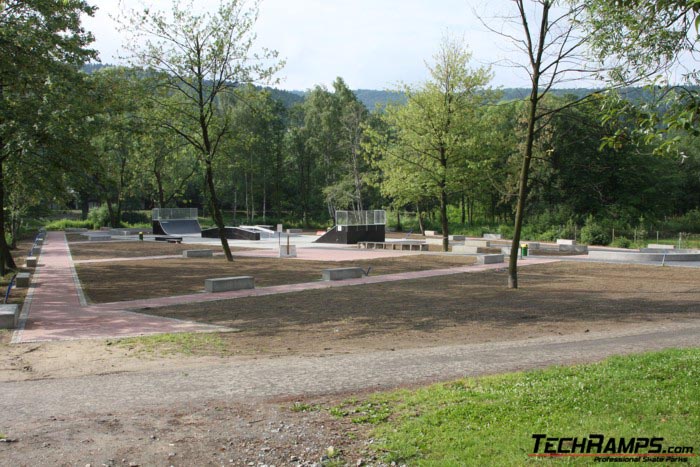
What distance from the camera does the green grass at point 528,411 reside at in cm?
454

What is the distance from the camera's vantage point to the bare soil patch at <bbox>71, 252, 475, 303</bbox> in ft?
57.1

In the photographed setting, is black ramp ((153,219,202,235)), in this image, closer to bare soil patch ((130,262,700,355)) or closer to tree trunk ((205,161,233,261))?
tree trunk ((205,161,233,261))

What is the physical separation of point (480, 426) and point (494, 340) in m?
5.59

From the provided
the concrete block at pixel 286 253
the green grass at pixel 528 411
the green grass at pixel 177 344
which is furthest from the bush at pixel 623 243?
the green grass at pixel 528 411

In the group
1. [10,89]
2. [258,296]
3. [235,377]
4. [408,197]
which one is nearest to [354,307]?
[258,296]

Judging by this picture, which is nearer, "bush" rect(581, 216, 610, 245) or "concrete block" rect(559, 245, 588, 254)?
"concrete block" rect(559, 245, 588, 254)

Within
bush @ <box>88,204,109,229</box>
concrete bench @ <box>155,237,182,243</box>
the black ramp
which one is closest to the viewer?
concrete bench @ <box>155,237,182,243</box>

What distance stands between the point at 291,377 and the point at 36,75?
14.0 m

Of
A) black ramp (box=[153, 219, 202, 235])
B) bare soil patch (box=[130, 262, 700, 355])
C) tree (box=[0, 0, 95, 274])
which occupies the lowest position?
bare soil patch (box=[130, 262, 700, 355])

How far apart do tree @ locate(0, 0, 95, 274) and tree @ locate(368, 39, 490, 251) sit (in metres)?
16.7

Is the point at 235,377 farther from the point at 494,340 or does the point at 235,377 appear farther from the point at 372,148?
the point at 372,148

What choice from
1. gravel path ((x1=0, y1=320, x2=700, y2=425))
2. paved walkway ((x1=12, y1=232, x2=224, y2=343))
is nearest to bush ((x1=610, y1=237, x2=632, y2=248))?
gravel path ((x1=0, y1=320, x2=700, y2=425))

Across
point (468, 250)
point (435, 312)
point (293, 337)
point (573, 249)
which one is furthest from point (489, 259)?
point (293, 337)

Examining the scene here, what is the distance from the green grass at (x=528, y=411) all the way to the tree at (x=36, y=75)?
47.0ft
